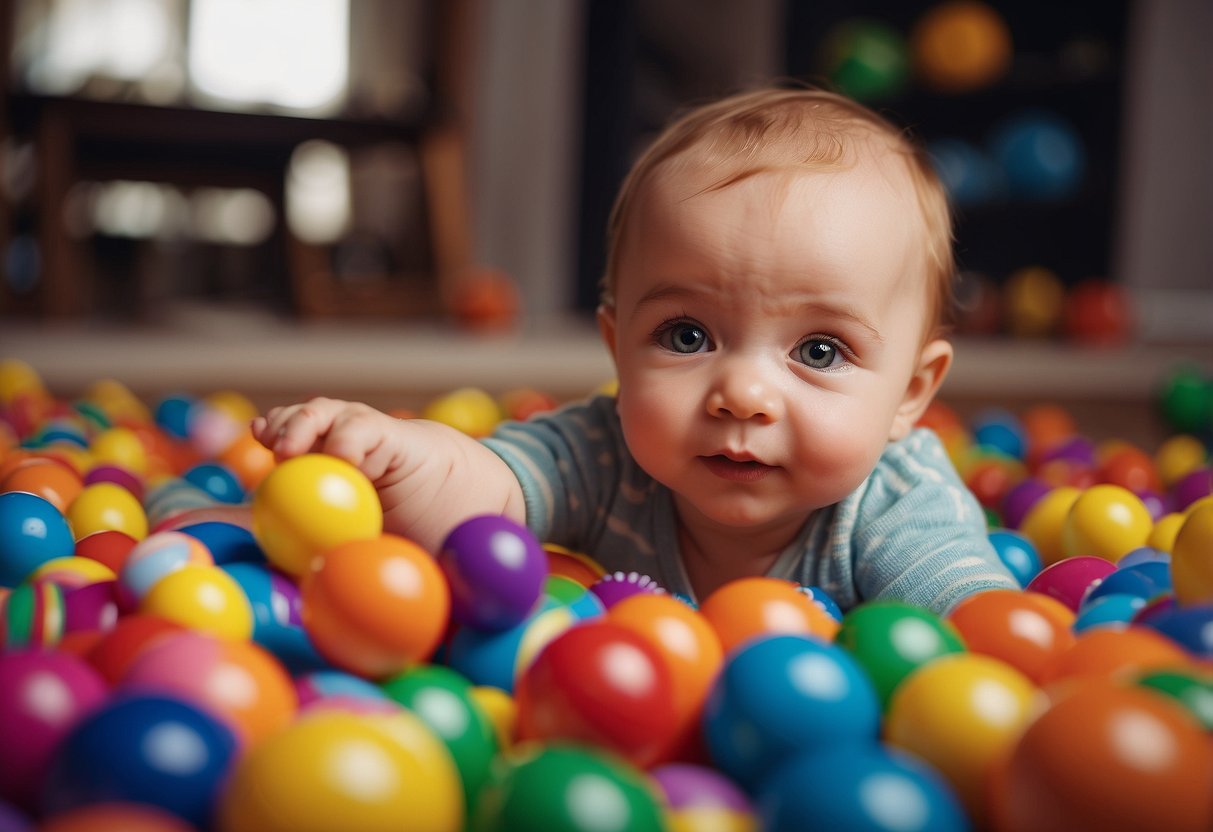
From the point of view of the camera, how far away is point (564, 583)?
2.64 ft

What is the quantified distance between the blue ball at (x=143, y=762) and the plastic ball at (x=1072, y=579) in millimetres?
604

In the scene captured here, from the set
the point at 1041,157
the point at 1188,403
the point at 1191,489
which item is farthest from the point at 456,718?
the point at 1041,157

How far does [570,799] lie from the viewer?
421 millimetres

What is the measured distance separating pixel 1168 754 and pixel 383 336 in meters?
2.60

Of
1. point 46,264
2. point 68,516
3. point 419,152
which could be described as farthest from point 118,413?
point 419,152

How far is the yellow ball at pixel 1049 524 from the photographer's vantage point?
3.59ft

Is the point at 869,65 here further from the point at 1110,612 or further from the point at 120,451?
the point at 1110,612

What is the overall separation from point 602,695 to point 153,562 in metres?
0.32

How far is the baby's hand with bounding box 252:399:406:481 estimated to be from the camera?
2.52 ft

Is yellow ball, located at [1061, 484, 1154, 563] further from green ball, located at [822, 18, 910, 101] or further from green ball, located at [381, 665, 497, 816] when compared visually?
green ball, located at [822, 18, 910, 101]

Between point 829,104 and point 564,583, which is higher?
point 829,104

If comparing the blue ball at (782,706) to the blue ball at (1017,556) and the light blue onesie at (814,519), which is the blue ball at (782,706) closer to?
the light blue onesie at (814,519)

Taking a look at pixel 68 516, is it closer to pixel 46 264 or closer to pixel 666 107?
pixel 46 264

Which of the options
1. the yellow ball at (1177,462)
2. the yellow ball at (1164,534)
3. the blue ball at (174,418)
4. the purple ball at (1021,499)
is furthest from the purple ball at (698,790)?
the blue ball at (174,418)
